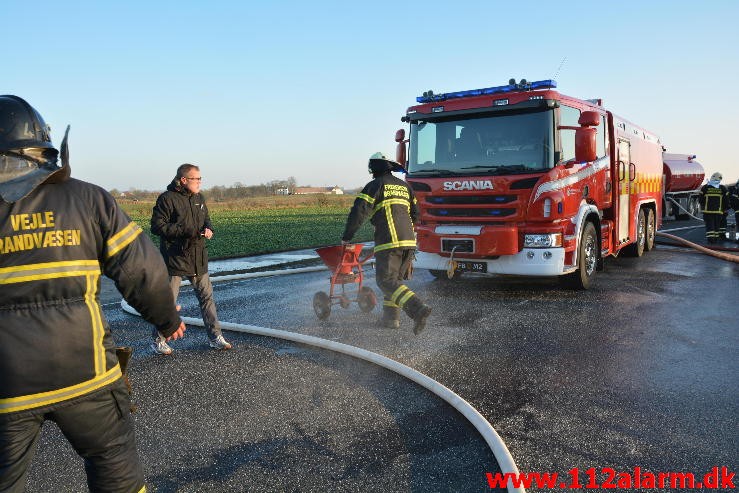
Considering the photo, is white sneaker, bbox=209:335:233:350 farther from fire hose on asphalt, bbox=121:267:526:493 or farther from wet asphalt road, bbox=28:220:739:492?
fire hose on asphalt, bbox=121:267:526:493

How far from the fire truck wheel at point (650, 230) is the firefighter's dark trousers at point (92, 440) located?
487 inches

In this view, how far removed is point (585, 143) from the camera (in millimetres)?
7367

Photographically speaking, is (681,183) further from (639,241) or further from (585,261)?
(585,261)

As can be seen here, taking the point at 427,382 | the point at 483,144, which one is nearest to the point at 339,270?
the point at 427,382

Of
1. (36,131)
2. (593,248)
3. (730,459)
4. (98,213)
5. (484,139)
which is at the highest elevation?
(484,139)

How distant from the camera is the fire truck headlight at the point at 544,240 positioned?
766 centimetres

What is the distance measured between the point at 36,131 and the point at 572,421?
135 inches

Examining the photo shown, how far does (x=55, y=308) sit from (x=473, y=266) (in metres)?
6.56

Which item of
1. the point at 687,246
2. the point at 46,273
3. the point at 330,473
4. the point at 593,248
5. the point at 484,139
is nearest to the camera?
the point at 46,273

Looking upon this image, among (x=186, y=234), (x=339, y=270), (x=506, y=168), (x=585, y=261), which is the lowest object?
(x=585, y=261)

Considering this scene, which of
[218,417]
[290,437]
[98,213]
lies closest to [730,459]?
[290,437]

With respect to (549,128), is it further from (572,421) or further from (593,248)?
(572,421)

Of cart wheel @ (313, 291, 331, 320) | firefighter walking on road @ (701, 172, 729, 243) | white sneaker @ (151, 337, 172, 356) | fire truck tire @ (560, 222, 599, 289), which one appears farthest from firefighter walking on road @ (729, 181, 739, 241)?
white sneaker @ (151, 337, 172, 356)

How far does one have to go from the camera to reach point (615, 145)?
30.6 ft
